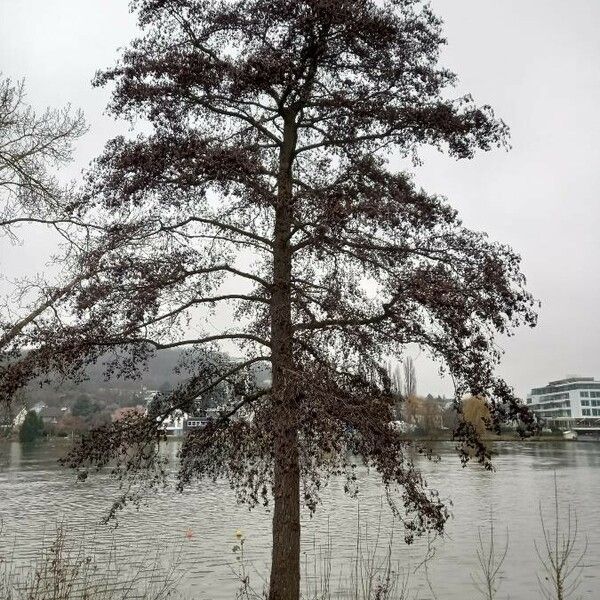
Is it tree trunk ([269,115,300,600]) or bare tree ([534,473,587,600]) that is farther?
bare tree ([534,473,587,600])

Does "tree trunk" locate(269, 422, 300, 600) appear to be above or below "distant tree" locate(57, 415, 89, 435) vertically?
below

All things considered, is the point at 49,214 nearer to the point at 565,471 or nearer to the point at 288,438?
the point at 288,438

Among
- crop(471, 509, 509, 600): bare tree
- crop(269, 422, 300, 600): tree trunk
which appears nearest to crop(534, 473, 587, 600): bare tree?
crop(471, 509, 509, 600): bare tree

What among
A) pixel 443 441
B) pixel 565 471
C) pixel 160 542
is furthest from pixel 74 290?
pixel 443 441

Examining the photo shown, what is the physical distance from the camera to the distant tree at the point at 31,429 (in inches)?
4257

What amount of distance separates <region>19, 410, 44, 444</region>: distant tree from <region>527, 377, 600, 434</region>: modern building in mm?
112936

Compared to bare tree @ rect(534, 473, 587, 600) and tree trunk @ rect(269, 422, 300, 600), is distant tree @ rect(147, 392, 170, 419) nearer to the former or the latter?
tree trunk @ rect(269, 422, 300, 600)

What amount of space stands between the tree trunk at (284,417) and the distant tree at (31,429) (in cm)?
10887

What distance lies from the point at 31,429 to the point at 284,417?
116151mm

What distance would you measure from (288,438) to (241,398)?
3033 millimetres

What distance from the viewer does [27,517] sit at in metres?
25.7

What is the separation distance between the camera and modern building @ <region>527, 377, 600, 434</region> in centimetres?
16075

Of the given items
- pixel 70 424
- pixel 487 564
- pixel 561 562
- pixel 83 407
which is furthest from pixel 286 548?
pixel 83 407

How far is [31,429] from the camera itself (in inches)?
4385
